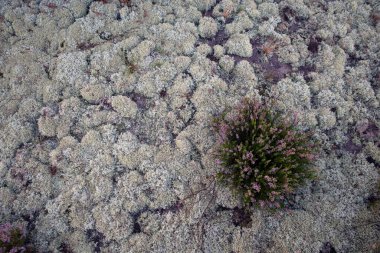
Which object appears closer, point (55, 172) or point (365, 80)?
point (55, 172)

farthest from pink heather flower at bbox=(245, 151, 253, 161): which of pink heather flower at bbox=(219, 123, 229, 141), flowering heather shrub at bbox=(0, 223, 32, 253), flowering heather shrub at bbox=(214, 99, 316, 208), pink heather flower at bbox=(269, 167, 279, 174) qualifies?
flowering heather shrub at bbox=(0, 223, 32, 253)

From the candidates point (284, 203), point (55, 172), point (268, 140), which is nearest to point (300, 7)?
point (268, 140)

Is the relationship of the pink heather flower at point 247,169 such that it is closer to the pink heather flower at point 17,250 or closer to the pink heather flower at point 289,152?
the pink heather flower at point 289,152

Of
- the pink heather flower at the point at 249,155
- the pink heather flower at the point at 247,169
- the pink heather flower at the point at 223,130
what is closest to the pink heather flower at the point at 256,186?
the pink heather flower at the point at 247,169

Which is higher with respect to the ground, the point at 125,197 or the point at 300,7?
the point at 300,7

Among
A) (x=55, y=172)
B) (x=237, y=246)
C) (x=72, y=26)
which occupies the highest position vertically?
(x=72, y=26)

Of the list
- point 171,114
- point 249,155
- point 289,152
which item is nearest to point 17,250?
point 171,114

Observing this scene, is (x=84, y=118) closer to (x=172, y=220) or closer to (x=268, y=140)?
(x=172, y=220)
